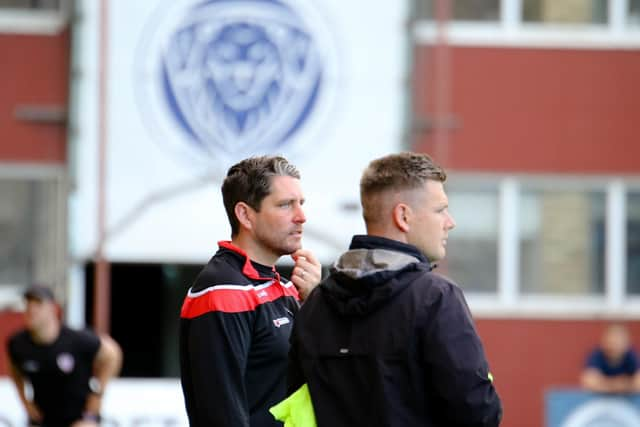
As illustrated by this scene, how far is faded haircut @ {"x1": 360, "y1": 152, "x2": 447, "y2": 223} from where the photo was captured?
3.70 m

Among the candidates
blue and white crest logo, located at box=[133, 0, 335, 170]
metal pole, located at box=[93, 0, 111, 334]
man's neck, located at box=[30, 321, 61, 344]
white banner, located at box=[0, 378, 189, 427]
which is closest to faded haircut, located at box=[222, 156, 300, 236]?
man's neck, located at box=[30, 321, 61, 344]

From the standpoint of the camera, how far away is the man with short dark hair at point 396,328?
3.47 m

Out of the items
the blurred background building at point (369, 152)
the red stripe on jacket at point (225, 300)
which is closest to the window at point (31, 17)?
the blurred background building at point (369, 152)

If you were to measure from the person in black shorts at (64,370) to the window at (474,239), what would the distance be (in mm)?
7437

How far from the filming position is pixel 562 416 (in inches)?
492

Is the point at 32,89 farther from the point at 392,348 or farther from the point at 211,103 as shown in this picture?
the point at 392,348

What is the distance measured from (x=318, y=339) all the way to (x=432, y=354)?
404 millimetres

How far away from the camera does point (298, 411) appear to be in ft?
12.5

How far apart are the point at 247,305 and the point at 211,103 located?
32.5ft

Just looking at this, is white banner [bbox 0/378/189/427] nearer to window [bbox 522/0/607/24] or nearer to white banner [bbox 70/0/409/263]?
white banner [bbox 70/0/409/263]

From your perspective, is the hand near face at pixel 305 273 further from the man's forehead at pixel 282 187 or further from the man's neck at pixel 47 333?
the man's neck at pixel 47 333

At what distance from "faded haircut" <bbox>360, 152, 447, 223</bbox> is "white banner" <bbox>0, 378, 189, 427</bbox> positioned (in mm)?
7645

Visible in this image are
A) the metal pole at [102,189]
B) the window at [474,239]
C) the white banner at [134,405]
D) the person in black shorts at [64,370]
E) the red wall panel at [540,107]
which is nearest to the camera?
the person in black shorts at [64,370]

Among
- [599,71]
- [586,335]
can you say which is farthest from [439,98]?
[586,335]
